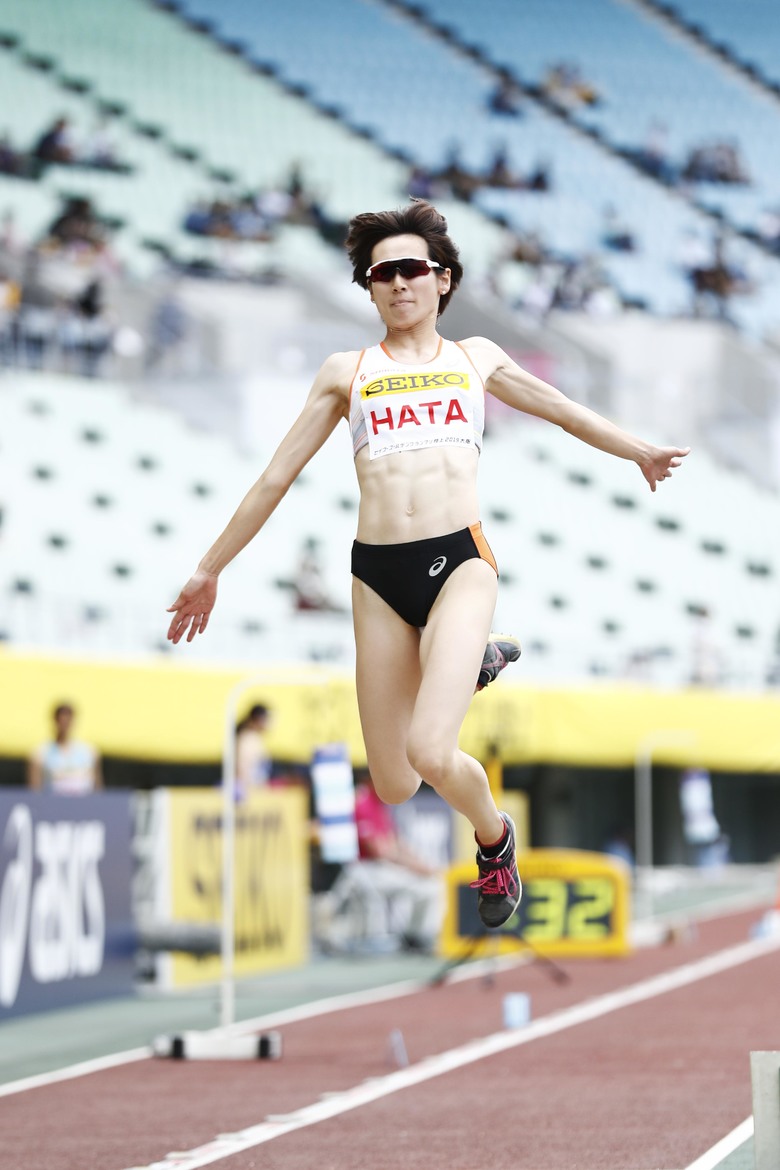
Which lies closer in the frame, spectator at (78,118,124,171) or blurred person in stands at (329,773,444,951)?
blurred person in stands at (329,773,444,951)

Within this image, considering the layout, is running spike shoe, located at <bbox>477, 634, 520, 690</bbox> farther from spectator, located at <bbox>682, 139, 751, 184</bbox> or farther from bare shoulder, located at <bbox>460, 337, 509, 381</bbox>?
spectator, located at <bbox>682, 139, 751, 184</bbox>

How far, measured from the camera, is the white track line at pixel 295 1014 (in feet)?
27.8

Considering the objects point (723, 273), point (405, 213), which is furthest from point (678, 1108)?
point (723, 273)

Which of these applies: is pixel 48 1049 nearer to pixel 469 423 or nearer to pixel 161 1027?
pixel 161 1027

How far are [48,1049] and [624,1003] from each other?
359 centimetres

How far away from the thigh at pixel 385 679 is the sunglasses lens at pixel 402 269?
2.66 feet

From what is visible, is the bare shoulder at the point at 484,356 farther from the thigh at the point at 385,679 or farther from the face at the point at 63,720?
the face at the point at 63,720

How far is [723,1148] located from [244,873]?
7.66 meters

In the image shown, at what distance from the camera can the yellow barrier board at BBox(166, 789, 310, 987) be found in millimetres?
Result: 12844

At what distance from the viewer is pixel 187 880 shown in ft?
42.4

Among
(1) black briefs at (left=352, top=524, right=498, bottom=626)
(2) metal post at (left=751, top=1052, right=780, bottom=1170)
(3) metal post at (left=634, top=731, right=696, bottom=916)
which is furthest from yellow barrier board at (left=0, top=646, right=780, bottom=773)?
(2) metal post at (left=751, top=1052, right=780, bottom=1170)

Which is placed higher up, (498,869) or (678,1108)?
(498,869)

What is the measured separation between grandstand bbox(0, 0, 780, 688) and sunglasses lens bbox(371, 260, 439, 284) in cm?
1325

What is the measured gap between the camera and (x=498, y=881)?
527 cm
